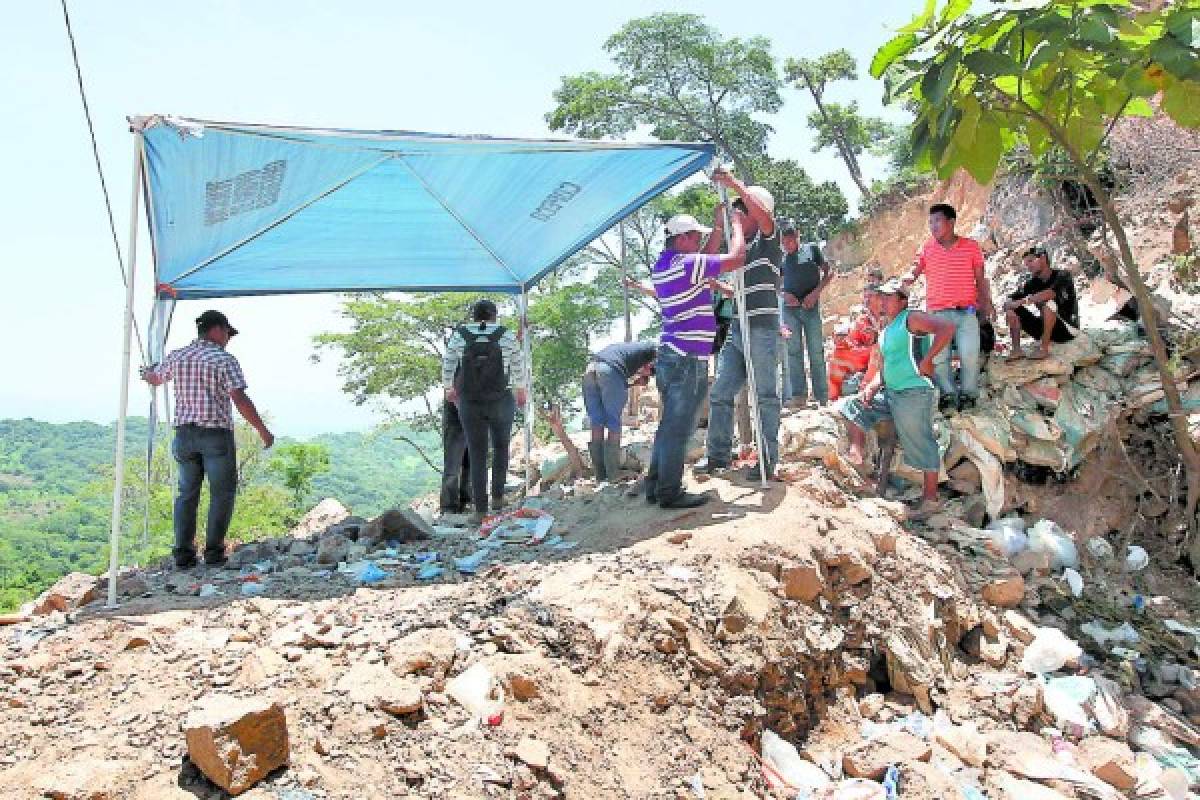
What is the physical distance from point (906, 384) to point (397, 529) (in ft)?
11.4

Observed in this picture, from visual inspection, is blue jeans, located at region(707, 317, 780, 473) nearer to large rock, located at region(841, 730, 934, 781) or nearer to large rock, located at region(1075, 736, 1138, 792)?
large rock, located at region(841, 730, 934, 781)

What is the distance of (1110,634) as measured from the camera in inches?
213

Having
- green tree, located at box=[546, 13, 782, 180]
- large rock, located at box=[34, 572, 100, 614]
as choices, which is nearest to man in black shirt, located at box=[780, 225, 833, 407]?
large rock, located at box=[34, 572, 100, 614]

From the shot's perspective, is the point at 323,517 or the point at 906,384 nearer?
the point at 906,384

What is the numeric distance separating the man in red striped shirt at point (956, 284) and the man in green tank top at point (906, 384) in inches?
12.9

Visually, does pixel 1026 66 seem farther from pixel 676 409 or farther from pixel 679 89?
pixel 679 89

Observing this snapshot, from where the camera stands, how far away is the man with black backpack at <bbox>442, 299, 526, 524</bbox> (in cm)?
565

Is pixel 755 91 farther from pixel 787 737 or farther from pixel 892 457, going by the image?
pixel 787 737

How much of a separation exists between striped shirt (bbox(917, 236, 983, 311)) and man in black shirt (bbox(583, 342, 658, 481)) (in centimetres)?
211

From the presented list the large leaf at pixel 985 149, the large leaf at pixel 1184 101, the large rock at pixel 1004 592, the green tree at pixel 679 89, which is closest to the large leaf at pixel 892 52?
the large leaf at pixel 985 149

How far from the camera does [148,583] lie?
4.50 metres

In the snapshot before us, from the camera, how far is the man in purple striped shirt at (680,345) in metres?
4.71

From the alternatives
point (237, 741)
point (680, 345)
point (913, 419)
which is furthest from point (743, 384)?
point (237, 741)

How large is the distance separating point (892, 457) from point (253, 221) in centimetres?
485
